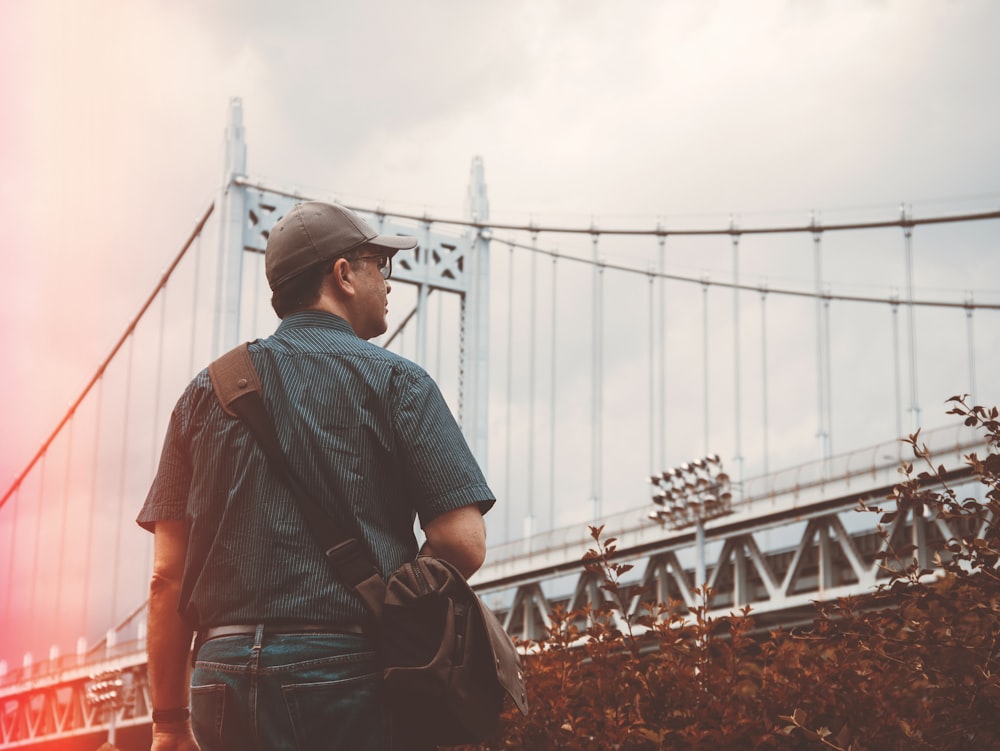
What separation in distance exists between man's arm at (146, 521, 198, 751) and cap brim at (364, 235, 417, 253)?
62 centimetres

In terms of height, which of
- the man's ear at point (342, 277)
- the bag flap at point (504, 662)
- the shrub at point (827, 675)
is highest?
the man's ear at point (342, 277)

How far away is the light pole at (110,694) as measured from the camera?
3794 cm

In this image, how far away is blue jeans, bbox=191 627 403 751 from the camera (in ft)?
7.17

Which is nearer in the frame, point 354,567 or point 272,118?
point 354,567

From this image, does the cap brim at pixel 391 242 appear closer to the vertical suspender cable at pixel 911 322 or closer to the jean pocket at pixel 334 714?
the jean pocket at pixel 334 714

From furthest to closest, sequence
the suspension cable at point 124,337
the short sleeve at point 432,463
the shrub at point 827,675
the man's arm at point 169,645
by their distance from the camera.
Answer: the suspension cable at point 124,337, the shrub at point 827,675, the man's arm at point 169,645, the short sleeve at point 432,463

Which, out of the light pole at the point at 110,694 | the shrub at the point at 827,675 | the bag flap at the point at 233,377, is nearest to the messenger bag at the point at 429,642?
the bag flap at the point at 233,377

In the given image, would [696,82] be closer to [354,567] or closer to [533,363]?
[533,363]

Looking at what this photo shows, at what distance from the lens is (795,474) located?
25484 mm

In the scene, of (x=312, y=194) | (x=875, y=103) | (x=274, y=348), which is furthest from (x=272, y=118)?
(x=274, y=348)

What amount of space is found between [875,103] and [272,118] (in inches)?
517

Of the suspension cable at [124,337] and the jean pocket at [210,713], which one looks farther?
the suspension cable at [124,337]

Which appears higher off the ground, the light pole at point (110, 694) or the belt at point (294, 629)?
the belt at point (294, 629)

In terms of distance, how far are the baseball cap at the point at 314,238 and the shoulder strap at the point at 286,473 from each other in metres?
0.19
